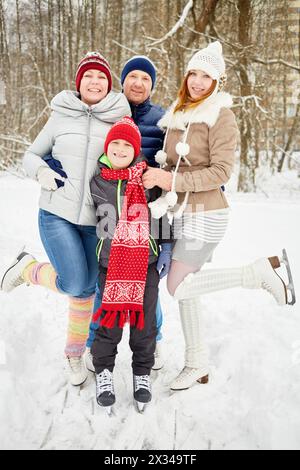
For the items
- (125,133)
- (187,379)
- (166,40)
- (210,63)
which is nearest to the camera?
(125,133)

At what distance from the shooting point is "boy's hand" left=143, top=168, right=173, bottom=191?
6.41ft

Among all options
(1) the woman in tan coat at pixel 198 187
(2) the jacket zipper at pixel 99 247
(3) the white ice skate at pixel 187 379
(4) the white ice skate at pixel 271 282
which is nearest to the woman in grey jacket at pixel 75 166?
(2) the jacket zipper at pixel 99 247

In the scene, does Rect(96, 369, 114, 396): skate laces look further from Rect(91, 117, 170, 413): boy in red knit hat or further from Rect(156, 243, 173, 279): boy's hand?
Rect(156, 243, 173, 279): boy's hand

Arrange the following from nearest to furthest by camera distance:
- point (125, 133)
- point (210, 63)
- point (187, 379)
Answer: point (125, 133)
point (210, 63)
point (187, 379)

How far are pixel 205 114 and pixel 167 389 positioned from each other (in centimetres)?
163

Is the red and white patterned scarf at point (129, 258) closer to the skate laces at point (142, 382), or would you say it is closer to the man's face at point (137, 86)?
the skate laces at point (142, 382)

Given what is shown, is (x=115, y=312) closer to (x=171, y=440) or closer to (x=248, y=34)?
(x=171, y=440)

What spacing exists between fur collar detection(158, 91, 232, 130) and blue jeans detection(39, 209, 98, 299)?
2.57 ft

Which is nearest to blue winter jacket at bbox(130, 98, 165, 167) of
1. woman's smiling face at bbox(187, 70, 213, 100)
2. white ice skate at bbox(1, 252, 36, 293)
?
woman's smiling face at bbox(187, 70, 213, 100)

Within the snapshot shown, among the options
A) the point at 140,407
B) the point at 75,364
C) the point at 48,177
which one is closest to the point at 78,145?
the point at 48,177

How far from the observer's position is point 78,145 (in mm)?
2047

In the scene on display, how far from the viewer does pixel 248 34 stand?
7324 millimetres

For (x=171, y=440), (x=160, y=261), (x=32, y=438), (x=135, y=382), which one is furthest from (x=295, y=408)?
(x=32, y=438)

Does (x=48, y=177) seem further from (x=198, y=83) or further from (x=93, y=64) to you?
(x=198, y=83)
